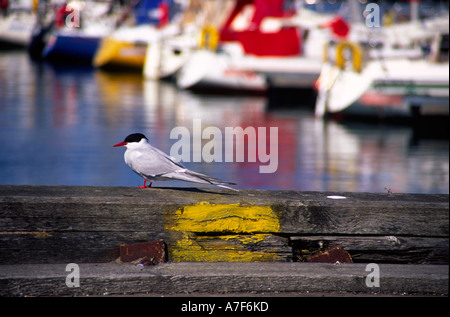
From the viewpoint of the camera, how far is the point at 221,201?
3631mm

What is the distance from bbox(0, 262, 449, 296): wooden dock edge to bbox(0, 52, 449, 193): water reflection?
224 inches

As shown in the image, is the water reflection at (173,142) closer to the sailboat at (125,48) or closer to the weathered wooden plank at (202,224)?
the weathered wooden plank at (202,224)

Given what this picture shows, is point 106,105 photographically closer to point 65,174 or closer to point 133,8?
point 65,174

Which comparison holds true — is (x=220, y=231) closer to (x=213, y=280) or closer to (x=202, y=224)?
(x=202, y=224)

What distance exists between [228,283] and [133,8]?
117ft

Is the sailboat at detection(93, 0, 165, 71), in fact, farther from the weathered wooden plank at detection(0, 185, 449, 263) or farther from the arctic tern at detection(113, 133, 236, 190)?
the weathered wooden plank at detection(0, 185, 449, 263)

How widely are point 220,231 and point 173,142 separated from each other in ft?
33.7

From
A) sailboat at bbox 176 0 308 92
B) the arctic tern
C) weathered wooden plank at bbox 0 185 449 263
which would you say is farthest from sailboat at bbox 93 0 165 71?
weathered wooden plank at bbox 0 185 449 263

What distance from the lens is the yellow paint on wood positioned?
3.56 metres

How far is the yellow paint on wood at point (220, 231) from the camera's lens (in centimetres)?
356

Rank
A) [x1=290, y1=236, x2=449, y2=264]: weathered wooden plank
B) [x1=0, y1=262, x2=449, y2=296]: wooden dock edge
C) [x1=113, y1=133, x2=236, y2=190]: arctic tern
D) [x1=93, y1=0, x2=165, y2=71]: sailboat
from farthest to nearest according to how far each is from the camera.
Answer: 1. [x1=93, y1=0, x2=165, y2=71]: sailboat
2. [x1=113, y1=133, x2=236, y2=190]: arctic tern
3. [x1=290, y1=236, x2=449, y2=264]: weathered wooden plank
4. [x1=0, y1=262, x2=449, y2=296]: wooden dock edge

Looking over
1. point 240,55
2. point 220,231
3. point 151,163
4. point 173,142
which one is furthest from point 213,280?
point 240,55
